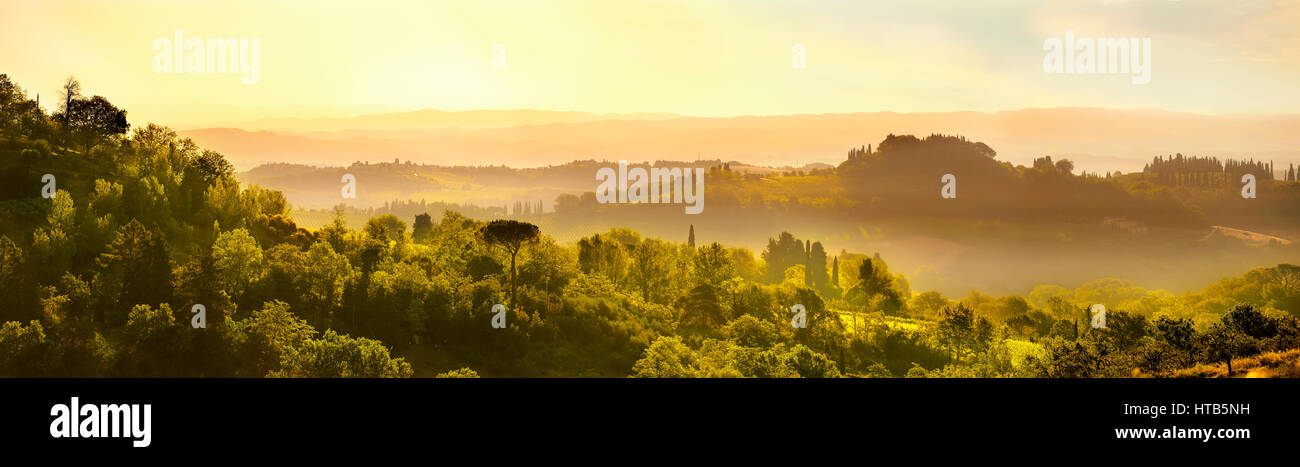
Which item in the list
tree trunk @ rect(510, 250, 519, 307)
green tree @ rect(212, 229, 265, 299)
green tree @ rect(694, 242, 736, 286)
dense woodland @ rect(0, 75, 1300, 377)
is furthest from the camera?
green tree @ rect(694, 242, 736, 286)

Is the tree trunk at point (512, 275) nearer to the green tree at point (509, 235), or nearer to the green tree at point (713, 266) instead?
the green tree at point (509, 235)

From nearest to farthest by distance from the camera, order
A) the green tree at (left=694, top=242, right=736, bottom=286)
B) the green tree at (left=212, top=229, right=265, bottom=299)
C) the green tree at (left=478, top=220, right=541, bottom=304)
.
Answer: the green tree at (left=212, top=229, right=265, bottom=299), the green tree at (left=478, top=220, right=541, bottom=304), the green tree at (left=694, top=242, right=736, bottom=286)

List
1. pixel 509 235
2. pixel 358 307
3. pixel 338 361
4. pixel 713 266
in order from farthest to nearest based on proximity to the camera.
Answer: pixel 713 266
pixel 509 235
pixel 358 307
pixel 338 361

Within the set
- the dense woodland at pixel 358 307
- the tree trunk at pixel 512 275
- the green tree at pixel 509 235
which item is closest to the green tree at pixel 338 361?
the dense woodland at pixel 358 307

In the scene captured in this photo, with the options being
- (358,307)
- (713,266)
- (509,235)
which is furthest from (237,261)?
(713,266)

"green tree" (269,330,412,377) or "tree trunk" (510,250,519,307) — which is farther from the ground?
"tree trunk" (510,250,519,307)

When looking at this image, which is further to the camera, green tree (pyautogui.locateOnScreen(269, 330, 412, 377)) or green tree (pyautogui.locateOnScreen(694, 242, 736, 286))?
green tree (pyautogui.locateOnScreen(694, 242, 736, 286))

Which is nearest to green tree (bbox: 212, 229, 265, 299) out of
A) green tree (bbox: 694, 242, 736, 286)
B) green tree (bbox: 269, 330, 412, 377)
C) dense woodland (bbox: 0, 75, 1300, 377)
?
dense woodland (bbox: 0, 75, 1300, 377)

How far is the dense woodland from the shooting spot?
9912 cm

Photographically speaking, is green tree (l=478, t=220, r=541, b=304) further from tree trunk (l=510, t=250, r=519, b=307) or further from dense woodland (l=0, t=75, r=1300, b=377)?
dense woodland (l=0, t=75, r=1300, b=377)

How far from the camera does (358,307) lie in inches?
4919

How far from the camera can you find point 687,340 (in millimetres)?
148375

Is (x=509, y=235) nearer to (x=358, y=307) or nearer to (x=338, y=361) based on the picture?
(x=358, y=307)
